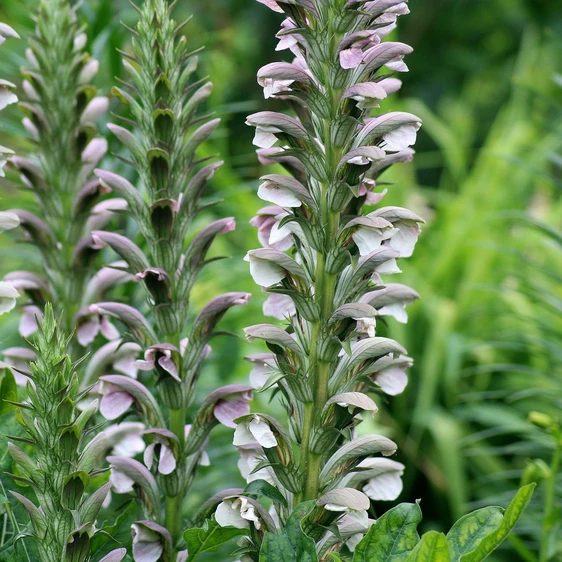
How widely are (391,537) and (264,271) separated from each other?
0.27 meters

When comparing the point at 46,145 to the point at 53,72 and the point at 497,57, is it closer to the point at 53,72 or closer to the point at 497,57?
the point at 53,72

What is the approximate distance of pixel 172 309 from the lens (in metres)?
0.84

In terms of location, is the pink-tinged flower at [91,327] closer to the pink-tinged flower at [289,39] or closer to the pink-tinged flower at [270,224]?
the pink-tinged flower at [270,224]

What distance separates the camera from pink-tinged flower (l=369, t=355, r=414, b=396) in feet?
2.64

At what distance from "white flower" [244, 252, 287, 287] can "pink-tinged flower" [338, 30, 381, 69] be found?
20cm

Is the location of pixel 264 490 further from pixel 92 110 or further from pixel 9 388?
pixel 92 110

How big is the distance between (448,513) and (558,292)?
0.97m

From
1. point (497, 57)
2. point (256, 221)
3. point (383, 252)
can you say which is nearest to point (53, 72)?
point (256, 221)

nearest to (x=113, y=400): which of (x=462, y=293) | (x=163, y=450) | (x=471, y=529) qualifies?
(x=163, y=450)

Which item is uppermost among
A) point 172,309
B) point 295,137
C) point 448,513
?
→ point 295,137

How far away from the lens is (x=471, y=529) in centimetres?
64

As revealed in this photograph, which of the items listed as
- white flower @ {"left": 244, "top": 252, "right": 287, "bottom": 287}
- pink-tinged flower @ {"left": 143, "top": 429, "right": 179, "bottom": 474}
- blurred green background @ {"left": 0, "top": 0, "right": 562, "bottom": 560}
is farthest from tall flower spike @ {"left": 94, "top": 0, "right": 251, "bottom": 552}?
blurred green background @ {"left": 0, "top": 0, "right": 562, "bottom": 560}

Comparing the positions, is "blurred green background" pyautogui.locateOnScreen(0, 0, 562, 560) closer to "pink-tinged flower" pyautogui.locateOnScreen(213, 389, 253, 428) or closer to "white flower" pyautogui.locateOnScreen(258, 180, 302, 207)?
"pink-tinged flower" pyautogui.locateOnScreen(213, 389, 253, 428)

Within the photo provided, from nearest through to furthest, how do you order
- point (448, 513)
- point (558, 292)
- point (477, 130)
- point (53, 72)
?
point (53, 72)
point (448, 513)
point (558, 292)
point (477, 130)
